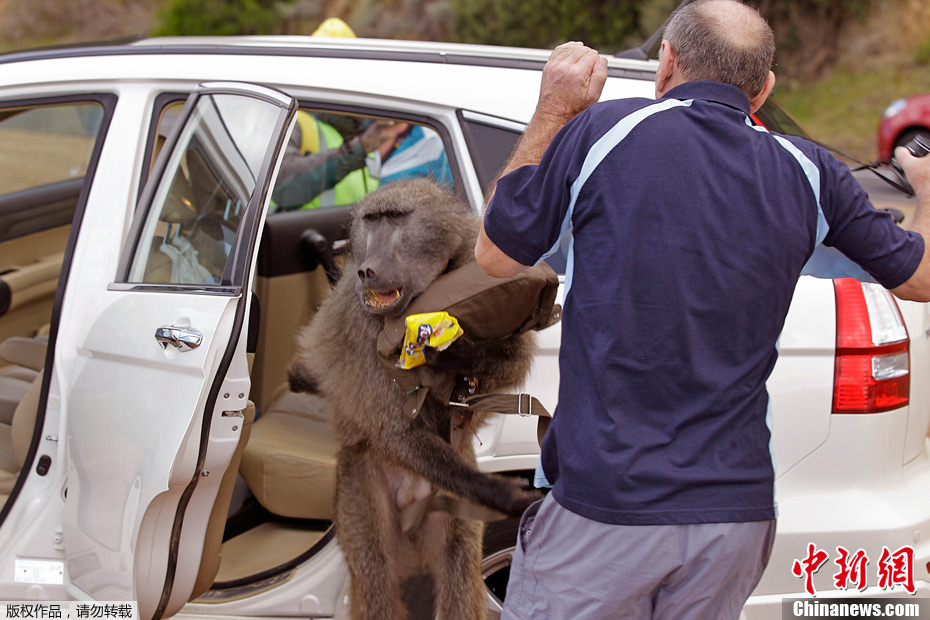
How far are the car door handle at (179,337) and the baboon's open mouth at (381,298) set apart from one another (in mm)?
461

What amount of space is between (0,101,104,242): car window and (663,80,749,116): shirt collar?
1.92m

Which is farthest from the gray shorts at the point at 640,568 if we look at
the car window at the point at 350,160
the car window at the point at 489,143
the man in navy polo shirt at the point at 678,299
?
the car window at the point at 350,160

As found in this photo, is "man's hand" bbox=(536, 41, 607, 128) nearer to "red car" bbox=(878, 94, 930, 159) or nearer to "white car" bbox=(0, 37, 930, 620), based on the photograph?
"white car" bbox=(0, 37, 930, 620)

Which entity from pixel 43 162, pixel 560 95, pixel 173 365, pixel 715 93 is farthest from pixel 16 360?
pixel 43 162

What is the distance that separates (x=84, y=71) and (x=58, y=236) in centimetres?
183

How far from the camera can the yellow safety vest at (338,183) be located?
4074mm

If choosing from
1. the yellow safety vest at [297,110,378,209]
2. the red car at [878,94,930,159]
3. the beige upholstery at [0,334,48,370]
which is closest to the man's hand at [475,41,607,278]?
the yellow safety vest at [297,110,378,209]

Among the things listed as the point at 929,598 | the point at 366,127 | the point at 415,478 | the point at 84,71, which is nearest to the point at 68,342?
the point at 84,71

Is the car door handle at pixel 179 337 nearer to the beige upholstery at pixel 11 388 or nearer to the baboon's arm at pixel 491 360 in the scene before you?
the baboon's arm at pixel 491 360

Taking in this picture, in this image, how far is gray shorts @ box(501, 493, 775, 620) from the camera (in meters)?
1.57

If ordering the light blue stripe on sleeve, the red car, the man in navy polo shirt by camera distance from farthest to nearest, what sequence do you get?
the red car, the light blue stripe on sleeve, the man in navy polo shirt

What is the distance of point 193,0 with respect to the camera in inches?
693

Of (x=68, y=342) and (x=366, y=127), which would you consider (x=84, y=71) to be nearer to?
(x=68, y=342)

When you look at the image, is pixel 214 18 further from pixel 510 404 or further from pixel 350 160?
pixel 510 404
